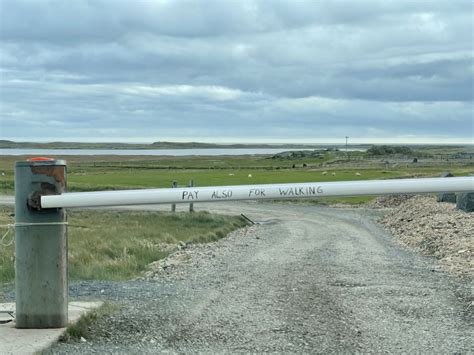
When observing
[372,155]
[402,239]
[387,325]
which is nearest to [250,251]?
[402,239]

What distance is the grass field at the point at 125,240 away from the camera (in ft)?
36.6

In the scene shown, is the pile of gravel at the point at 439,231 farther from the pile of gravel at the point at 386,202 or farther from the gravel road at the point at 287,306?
the pile of gravel at the point at 386,202

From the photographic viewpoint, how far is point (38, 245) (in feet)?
19.4

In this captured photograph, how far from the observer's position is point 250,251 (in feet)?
50.0

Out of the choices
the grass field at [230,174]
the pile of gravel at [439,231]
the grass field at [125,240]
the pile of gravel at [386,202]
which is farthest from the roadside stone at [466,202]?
the grass field at [230,174]

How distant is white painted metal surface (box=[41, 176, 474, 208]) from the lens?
5.49m

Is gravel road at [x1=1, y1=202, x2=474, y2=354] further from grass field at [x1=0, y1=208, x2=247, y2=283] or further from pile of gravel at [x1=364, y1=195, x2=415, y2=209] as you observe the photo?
pile of gravel at [x1=364, y1=195, x2=415, y2=209]

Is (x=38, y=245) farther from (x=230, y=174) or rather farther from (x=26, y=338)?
(x=230, y=174)

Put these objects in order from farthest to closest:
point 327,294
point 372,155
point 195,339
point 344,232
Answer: point 372,155 → point 344,232 → point 327,294 → point 195,339

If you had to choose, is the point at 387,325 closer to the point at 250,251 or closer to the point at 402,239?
the point at 250,251

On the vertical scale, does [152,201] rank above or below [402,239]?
above

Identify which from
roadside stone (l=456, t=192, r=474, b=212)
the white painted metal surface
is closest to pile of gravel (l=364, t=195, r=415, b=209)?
roadside stone (l=456, t=192, r=474, b=212)

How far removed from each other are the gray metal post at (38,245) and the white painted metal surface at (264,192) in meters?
0.16

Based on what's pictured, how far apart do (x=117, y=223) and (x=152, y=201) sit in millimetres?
18409
